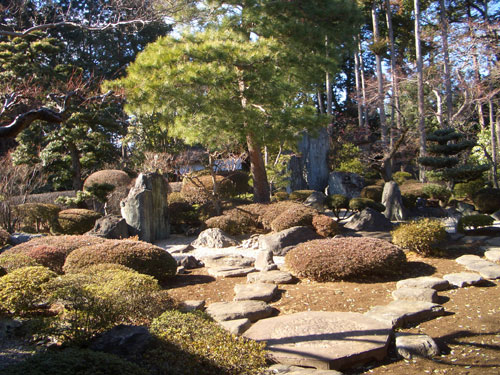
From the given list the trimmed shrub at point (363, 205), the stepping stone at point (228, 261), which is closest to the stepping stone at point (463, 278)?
the stepping stone at point (228, 261)

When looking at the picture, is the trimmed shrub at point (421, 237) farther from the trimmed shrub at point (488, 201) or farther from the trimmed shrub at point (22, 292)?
the trimmed shrub at point (22, 292)

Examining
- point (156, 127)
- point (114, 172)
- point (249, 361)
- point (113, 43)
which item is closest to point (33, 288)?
point (249, 361)

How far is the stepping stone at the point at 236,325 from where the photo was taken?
13.1 ft

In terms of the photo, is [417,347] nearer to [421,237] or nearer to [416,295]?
[416,295]

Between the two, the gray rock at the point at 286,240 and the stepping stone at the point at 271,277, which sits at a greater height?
the gray rock at the point at 286,240

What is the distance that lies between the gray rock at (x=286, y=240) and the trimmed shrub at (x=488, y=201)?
602 centimetres

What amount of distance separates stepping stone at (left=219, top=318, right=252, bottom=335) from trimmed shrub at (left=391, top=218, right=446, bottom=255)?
3.83m

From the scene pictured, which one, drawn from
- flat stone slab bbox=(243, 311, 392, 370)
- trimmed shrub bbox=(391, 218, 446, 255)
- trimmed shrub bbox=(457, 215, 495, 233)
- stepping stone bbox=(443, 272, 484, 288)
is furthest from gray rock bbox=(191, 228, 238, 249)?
flat stone slab bbox=(243, 311, 392, 370)

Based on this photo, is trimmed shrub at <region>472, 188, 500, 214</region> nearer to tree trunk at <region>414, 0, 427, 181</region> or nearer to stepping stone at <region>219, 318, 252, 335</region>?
tree trunk at <region>414, 0, 427, 181</region>

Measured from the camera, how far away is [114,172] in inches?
584

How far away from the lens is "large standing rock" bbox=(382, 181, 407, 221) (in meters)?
11.1

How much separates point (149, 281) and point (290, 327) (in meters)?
1.55

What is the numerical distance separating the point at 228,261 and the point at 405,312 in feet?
11.5

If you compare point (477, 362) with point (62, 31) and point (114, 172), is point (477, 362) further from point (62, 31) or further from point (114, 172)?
point (62, 31)
